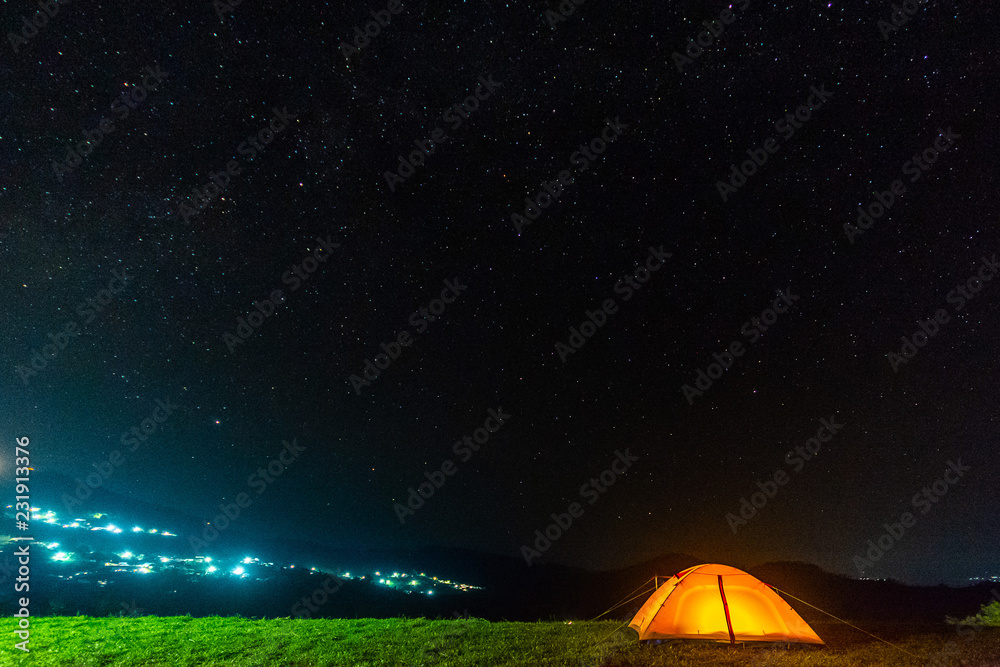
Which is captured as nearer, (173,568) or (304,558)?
(173,568)

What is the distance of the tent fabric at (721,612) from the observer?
7.64 m

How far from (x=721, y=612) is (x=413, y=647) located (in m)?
5.26

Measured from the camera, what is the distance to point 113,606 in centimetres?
1727

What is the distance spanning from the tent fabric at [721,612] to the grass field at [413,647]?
233 millimetres

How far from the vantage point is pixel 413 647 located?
25.8ft

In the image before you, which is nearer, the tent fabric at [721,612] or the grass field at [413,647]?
the grass field at [413,647]

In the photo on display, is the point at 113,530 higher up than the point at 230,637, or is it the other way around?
the point at 113,530

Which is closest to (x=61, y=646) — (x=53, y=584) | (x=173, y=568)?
(x=53, y=584)

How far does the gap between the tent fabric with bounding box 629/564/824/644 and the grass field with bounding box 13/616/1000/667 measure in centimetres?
23

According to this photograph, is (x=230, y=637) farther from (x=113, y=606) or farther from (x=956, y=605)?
Answer: (x=956, y=605)

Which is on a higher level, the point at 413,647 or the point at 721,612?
the point at 413,647

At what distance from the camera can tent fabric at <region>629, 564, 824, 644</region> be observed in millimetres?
7637

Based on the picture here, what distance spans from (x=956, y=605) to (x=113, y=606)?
33.9m

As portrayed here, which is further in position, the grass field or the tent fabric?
the tent fabric
